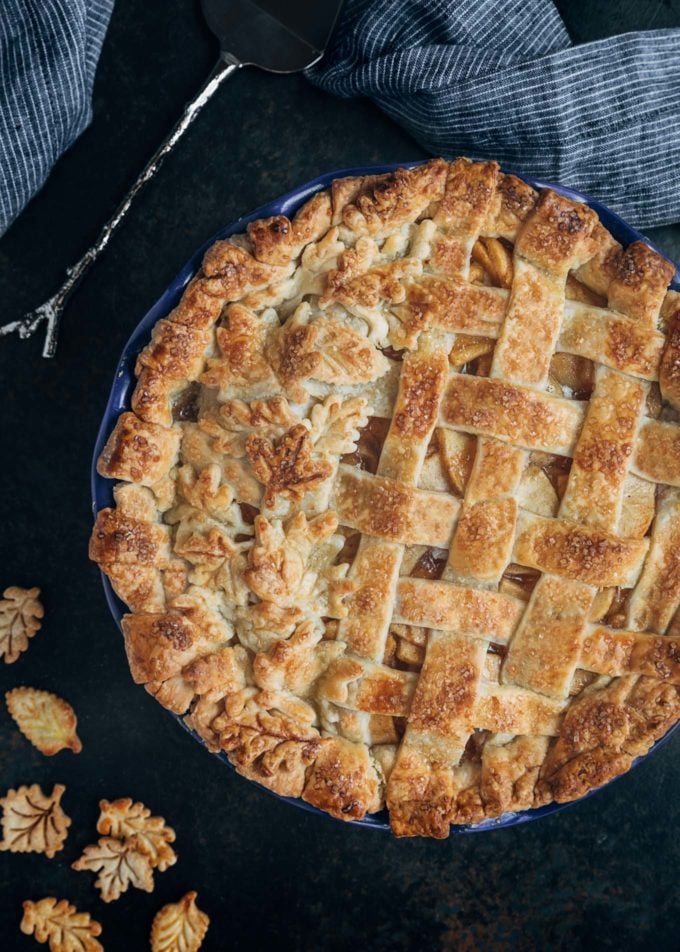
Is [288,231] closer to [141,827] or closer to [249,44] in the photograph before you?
[249,44]

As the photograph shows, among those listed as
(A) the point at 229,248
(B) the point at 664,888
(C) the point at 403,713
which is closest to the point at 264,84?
(A) the point at 229,248

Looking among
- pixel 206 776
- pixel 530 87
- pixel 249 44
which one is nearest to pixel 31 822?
pixel 206 776

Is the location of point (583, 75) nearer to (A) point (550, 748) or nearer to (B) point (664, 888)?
(A) point (550, 748)

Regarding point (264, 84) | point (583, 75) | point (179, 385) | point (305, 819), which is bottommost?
point (305, 819)

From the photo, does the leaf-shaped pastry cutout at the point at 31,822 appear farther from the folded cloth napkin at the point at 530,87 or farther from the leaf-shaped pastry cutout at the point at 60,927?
the folded cloth napkin at the point at 530,87

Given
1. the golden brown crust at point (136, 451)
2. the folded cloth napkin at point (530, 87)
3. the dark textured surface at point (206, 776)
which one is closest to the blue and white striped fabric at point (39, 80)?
the dark textured surface at point (206, 776)

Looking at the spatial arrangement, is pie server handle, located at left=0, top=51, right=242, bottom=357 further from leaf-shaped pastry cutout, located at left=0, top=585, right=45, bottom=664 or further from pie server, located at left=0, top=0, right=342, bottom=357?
leaf-shaped pastry cutout, located at left=0, top=585, right=45, bottom=664

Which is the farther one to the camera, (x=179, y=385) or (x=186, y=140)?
(x=186, y=140)

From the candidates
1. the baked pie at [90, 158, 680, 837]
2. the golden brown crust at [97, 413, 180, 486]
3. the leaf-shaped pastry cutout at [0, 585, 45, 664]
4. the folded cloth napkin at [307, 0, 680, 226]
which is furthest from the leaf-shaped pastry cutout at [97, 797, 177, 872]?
the folded cloth napkin at [307, 0, 680, 226]
